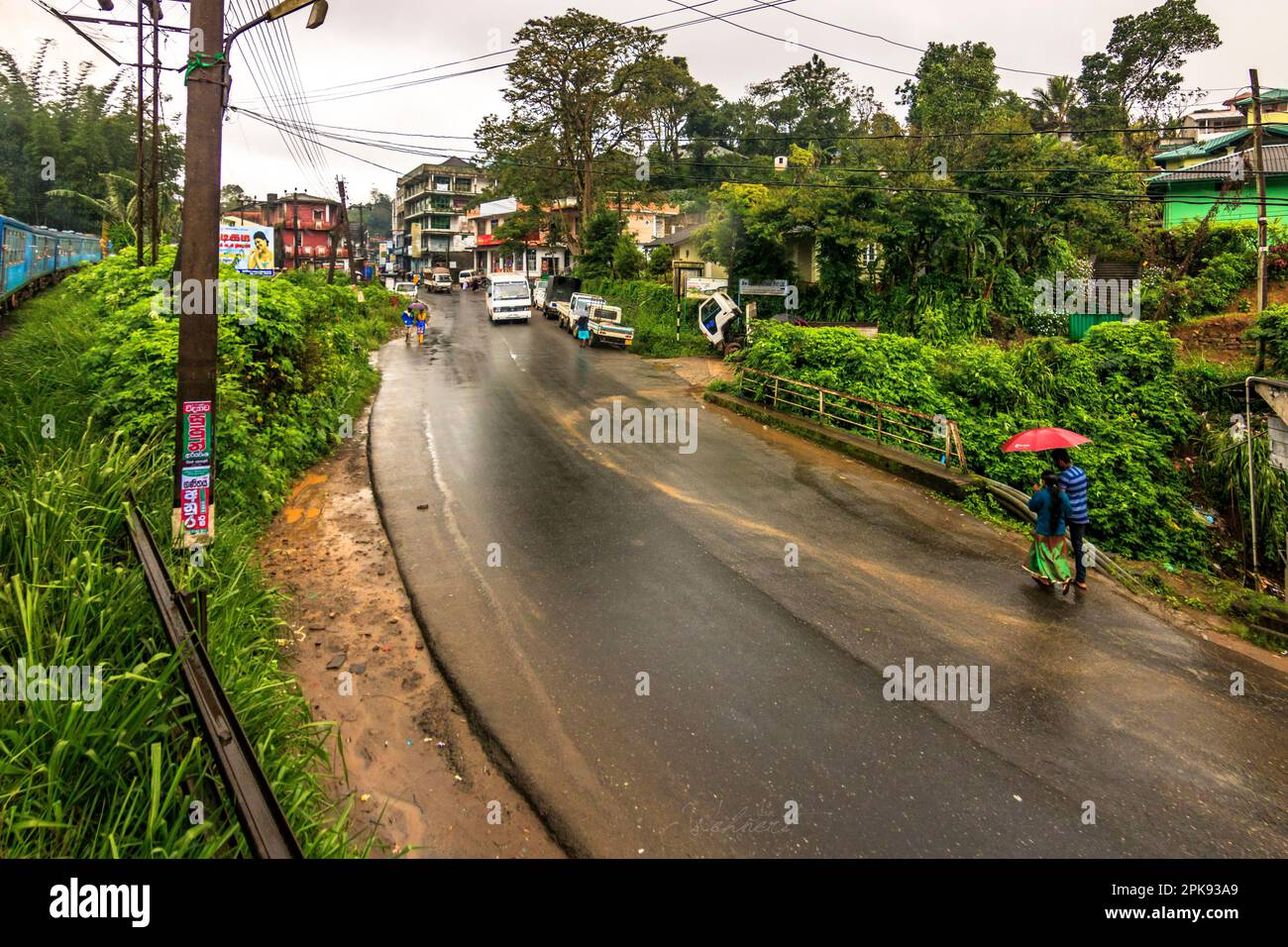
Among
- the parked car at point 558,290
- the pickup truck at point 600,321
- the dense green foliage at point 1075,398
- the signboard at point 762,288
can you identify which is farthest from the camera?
the parked car at point 558,290

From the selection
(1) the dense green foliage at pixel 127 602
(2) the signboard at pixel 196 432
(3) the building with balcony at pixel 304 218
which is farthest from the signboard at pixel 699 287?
(3) the building with balcony at pixel 304 218

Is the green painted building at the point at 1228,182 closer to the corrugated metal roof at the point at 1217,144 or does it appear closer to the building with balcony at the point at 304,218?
the corrugated metal roof at the point at 1217,144

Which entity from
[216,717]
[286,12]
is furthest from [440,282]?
[216,717]

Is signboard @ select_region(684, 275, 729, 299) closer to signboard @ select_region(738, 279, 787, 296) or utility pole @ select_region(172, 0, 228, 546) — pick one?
signboard @ select_region(738, 279, 787, 296)

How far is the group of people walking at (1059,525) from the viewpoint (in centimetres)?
931

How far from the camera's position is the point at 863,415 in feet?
55.5

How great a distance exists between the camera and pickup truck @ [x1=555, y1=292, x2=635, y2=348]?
30.5 m

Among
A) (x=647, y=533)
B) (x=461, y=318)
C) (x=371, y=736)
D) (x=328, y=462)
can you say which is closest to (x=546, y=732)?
(x=371, y=736)

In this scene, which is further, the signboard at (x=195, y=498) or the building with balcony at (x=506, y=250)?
the building with balcony at (x=506, y=250)

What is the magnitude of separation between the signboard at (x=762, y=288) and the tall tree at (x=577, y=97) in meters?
17.7

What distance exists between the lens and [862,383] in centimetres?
1805

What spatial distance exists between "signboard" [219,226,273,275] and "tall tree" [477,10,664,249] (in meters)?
24.2

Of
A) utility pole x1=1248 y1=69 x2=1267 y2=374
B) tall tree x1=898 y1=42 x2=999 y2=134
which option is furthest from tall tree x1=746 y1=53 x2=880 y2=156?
utility pole x1=1248 y1=69 x2=1267 y2=374

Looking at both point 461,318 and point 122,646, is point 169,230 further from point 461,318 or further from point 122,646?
point 122,646
